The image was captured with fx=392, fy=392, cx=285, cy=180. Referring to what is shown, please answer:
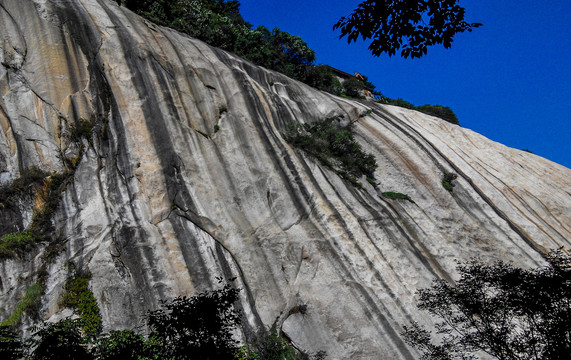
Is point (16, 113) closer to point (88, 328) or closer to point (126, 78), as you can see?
point (126, 78)

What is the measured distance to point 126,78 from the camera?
16750 millimetres

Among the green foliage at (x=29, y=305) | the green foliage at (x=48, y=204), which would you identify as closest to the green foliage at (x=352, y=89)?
the green foliage at (x=48, y=204)

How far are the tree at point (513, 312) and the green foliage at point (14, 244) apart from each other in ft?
42.5

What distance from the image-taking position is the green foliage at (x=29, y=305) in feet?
39.9

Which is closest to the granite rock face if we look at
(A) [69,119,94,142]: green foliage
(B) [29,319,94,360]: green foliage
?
(A) [69,119,94,142]: green foliage

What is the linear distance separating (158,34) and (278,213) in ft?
37.8

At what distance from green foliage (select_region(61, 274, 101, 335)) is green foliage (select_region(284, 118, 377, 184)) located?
9.88m

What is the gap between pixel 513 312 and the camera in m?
9.99

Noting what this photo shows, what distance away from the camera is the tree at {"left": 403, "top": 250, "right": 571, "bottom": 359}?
8984 millimetres

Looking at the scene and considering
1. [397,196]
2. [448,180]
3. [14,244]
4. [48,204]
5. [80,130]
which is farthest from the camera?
[448,180]

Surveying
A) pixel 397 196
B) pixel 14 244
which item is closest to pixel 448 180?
pixel 397 196

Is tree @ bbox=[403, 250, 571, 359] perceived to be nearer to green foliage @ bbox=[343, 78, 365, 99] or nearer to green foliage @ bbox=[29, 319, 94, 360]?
green foliage @ bbox=[29, 319, 94, 360]

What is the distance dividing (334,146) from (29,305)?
13990 mm

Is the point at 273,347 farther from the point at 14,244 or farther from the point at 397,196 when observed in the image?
the point at 14,244
